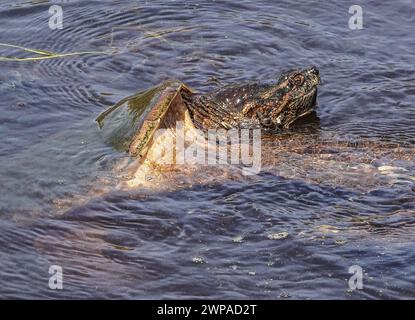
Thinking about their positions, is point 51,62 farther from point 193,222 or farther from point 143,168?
point 193,222

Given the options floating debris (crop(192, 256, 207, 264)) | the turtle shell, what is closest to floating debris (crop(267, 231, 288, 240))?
floating debris (crop(192, 256, 207, 264))

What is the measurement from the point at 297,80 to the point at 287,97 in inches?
5.6

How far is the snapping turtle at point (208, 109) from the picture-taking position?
201 inches

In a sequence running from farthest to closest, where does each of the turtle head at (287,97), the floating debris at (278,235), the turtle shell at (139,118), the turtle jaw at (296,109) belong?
the turtle jaw at (296,109), the turtle head at (287,97), the turtle shell at (139,118), the floating debris at (278,235)

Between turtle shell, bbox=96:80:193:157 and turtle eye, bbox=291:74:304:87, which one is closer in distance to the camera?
turtle shell, bbox=96:80:193:157

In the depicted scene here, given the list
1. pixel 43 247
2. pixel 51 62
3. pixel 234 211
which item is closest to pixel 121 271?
pixel 43 247

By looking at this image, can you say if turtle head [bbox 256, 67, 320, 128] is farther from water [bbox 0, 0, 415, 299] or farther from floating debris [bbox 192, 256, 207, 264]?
floating debris [bbox 192, 256, 207, 264]

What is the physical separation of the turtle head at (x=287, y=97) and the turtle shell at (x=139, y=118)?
76cm

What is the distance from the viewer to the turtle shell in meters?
5.05

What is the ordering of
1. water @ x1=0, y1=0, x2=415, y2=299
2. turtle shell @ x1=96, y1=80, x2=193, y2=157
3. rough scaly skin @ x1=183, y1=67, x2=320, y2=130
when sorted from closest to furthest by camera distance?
water @ x1=0, y1=0, x2=415, y2=299 < turtle shell @ x1=96, y1=80, x2=193, y2=157 < rough scaly skin @ x1=183, y1=67, x2=320, y2=130

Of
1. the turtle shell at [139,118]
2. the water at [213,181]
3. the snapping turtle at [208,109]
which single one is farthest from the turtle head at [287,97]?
the turtle shell at [139,118]

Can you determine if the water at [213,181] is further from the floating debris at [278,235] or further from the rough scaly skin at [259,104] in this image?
the rough scaly skin at [259,104]

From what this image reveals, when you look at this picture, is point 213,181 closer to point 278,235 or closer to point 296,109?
point 278,235

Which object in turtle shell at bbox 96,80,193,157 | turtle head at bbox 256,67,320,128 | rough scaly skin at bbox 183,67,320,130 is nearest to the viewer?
turtle shell at bbox 96,80,193,157
